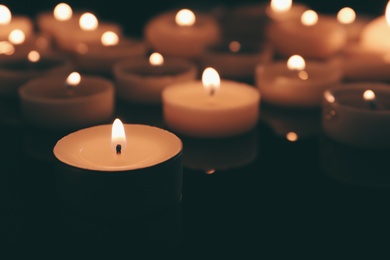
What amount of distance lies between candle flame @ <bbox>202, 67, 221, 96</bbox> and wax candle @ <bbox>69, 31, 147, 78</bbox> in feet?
1.80

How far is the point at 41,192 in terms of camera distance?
4.38ft

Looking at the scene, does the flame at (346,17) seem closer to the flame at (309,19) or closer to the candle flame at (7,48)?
the flame at (309,19)

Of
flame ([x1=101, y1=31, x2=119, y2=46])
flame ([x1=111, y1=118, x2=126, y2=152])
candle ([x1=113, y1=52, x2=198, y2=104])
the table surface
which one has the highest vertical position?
flame ([x1=111, y1=118, x2=126, y2=152])

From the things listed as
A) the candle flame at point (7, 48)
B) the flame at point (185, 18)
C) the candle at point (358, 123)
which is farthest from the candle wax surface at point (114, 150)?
the flame at point (185, 18)

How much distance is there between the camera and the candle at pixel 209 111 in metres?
1.54

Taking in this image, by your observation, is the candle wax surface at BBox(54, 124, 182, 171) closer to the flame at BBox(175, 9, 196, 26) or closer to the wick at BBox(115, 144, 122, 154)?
the wick at BBox(115, 144, 122, 154)

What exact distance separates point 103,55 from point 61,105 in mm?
590

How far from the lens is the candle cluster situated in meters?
1.24

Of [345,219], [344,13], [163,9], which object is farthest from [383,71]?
[163,9]

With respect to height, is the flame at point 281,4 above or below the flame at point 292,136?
above

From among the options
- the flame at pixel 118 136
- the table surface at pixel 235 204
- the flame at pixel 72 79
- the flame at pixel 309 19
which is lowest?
the table surface at pixel 235 204

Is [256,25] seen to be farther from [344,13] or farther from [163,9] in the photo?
[163,9]

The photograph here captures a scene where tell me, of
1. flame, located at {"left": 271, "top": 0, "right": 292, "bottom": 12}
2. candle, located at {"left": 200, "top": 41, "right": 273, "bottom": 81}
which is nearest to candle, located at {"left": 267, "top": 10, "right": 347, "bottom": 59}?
candle, located at {"left": 200, "top": 41, "right": 273, "bottom": 81}

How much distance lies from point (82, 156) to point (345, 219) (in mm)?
551
